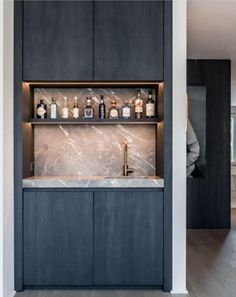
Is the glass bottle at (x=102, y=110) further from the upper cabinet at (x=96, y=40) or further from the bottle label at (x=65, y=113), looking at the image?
the upper cabinet at (x=96, y=40)

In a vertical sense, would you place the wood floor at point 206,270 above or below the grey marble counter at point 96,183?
below

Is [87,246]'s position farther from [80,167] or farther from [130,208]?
[80,167]

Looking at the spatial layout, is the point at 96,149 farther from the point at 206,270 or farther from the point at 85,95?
the point at 206,270

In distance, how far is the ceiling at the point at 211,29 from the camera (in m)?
3.90

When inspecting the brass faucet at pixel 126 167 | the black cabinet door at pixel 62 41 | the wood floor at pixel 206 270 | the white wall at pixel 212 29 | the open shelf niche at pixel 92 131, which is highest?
the white wall at pixel 212 29

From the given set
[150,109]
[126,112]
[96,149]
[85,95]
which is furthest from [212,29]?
[96,149]

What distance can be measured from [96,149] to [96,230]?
0.95 metres

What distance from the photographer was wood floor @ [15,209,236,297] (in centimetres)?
337

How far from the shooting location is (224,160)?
6.28 meters

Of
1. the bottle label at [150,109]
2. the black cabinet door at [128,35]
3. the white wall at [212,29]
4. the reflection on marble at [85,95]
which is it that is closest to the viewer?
the black cabinet door at [128,35]

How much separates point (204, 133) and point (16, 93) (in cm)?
366

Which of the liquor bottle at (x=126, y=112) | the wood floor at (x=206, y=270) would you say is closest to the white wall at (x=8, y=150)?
the wood floor at (x=206, y=270)

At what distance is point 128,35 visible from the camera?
11.4 ft

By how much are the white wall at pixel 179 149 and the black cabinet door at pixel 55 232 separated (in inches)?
29.3
